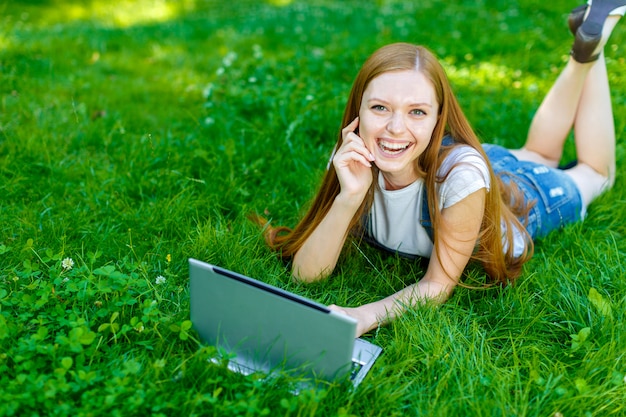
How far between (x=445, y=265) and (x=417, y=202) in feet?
0.97

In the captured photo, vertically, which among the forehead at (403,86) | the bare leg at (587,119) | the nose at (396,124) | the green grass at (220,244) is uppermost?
the forehead at (403,86)

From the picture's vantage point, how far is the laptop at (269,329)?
1.75 m

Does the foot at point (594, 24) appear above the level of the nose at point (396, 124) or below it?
above

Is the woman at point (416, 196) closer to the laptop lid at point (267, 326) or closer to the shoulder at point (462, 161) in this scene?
the shoulder at point (462, 161)

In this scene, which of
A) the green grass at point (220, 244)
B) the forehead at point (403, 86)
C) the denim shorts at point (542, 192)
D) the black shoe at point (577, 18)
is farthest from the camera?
the black shoe at point (577, 18)

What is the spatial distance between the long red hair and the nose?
0.18m

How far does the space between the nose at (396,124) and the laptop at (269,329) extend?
32.3 inches

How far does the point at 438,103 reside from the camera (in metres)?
2.35

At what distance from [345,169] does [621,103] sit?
9.62ft

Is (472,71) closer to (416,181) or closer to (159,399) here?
(416,181)

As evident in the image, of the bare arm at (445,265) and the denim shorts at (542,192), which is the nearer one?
the bare arm at (445,265)

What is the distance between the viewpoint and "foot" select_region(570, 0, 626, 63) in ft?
10.3

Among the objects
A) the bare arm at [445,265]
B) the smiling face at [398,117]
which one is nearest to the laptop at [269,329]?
the bare arm at [445,265]

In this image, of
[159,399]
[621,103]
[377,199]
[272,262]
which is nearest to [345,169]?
[377,199]
